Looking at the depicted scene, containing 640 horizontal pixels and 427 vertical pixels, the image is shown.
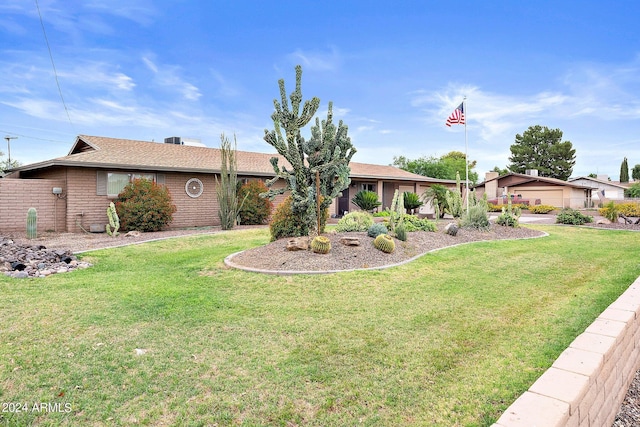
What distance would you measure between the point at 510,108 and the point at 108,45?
2064 centimetres

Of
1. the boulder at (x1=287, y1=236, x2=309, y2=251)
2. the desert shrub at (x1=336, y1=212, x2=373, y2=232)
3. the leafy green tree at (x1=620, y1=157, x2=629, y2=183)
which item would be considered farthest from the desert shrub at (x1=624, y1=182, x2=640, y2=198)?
the boulder at (x1=287, y1=236, x2=309, y2=251)

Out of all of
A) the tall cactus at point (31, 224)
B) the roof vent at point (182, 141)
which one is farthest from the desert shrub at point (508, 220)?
the tall cactus at point (31, 224)

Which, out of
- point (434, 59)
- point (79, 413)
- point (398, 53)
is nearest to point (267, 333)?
point (79, 413)

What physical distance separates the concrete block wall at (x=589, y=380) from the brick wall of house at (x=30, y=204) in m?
15.2

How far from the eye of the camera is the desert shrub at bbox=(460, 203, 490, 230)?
12.3 metres

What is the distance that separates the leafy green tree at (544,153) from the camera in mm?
50812

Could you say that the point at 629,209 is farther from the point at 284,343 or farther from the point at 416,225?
the point at 284,343

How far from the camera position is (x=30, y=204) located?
1275 cm

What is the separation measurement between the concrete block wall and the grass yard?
33 cm

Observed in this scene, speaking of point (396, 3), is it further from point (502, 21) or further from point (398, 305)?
point (398, 305)

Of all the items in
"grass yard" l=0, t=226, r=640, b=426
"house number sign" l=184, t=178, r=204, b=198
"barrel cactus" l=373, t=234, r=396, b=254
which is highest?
"house number sign" l=184, t=178, r=204, b=198

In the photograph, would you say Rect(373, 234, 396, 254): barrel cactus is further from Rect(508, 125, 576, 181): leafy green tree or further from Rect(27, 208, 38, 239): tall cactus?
Rect(508, 125, 576, 181): leafy green tree

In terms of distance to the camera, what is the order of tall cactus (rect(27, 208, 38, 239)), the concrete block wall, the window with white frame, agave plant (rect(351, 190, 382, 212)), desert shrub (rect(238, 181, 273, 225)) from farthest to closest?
agave plant (rect(351, 190, 382, 212)) < desert shrub (rect(238, 181, 273, 225)) < the window with white frame < tall cactus (rect(27, 208, 38, 239)) < the concrete block wall

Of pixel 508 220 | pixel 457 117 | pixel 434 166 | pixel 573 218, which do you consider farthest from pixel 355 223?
pixel 434 166
